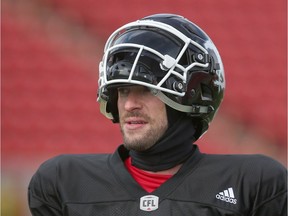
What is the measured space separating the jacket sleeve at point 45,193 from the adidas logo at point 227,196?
47 centimetres

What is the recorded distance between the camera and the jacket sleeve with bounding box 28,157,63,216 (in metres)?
2.04

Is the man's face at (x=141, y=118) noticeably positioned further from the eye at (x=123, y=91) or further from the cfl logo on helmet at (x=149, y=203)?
the cfl logo on helmet at (x=149, y=203)

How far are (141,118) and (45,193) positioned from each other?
1.18 feet

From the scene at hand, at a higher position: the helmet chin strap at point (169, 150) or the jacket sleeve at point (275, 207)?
the helmet chin strap at point (169, 150)

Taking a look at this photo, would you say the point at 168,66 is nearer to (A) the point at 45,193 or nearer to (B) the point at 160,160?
(B) the point at 160,160

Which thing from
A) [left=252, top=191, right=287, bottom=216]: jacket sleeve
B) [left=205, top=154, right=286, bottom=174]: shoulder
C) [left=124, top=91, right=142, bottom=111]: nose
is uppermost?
[left=124, top=91, right=142, bottom=111]: nose

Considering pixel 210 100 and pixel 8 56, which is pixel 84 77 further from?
pixel 210 100

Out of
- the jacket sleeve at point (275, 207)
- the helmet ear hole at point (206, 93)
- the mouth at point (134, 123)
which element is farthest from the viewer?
the helmet ear hole at point (206, 93)

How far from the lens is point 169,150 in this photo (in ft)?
6.73

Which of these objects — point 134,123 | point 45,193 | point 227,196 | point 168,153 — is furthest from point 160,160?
point 45,193

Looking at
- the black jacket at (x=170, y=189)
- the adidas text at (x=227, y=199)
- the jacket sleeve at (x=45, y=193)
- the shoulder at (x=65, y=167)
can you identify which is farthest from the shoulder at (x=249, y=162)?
the jacket sleeve at (x=45, y=193)

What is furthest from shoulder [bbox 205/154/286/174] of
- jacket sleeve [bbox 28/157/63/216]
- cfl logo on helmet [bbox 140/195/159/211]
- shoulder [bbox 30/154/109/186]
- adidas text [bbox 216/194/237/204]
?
jacket sleeve [bbox 28/157/63/216]

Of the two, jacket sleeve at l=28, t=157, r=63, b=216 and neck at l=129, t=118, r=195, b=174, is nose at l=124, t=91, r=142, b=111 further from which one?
jacket sleeve at l=28, t=157, r=63, b=216

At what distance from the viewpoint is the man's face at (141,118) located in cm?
200
